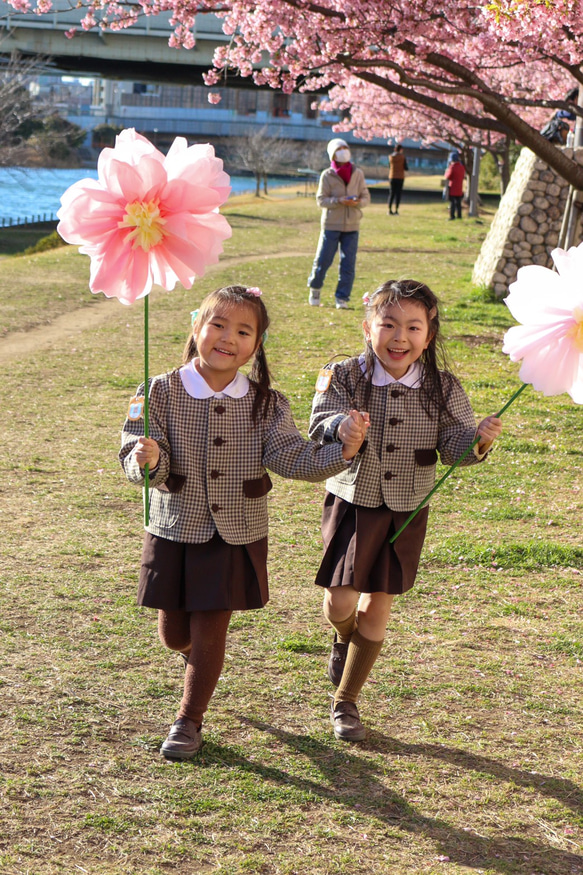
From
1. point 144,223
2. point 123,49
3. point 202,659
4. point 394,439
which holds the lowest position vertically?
point 202,659

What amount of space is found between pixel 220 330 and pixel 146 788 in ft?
4.42

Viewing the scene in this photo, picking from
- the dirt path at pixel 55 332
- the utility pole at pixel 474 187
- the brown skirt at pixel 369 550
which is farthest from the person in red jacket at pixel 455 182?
the brown skirt at pixel 369 550

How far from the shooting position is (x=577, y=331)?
300 cm

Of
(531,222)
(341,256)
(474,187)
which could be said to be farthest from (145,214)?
(474,187)

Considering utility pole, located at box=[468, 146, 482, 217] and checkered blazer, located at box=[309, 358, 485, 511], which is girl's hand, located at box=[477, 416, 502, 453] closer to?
checkered blazer, located at box=[309, 358, 485, 511]

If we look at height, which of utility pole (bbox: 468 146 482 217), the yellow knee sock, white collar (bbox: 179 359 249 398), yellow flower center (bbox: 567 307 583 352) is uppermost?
utility pole (bbox: 468 146 482 217)

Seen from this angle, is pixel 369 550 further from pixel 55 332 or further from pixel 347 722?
pixel 55 332

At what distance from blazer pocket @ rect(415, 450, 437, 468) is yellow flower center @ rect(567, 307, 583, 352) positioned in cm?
66

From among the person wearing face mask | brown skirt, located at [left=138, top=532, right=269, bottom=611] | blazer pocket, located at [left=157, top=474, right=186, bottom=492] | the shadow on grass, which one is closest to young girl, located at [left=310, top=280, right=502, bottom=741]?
the shadow on grass

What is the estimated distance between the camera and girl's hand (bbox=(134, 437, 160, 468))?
9.82ft

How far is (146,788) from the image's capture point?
301 centimetres

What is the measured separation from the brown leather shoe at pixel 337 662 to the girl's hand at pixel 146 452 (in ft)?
3.67

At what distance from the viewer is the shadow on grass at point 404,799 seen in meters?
2.82

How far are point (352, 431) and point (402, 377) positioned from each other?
504 millimetres
